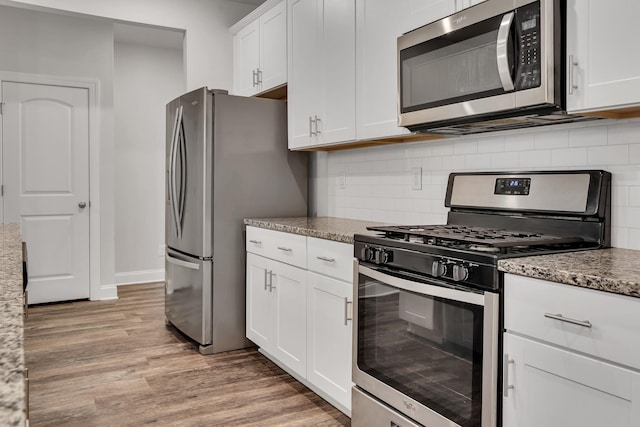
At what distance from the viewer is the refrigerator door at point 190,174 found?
329 centimetres

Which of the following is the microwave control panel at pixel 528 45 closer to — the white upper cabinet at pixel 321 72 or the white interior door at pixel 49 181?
the white upper cabinet at pixel 321 72

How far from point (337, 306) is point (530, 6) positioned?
1419 mm

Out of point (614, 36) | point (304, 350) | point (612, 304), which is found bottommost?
point (304, 350)

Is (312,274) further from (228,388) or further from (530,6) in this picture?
(530,6)

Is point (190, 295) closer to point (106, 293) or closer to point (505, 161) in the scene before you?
point (106, 293)

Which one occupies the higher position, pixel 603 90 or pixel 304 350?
pixel 603 90

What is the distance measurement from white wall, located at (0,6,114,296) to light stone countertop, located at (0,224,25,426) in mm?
3620

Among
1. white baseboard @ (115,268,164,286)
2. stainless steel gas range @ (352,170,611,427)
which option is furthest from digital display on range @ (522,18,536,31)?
white baseboard @ (115,268,164,286)

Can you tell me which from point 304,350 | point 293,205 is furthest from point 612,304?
point 293,205

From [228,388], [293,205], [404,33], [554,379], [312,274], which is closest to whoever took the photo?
[554,379]

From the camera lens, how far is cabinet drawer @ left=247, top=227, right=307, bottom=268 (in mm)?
2689

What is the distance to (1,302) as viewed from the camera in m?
1.00

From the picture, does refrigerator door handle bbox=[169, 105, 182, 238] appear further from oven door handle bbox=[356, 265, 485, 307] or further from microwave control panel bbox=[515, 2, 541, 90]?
microwave control panel bbox=[515, 2, 541, 90]

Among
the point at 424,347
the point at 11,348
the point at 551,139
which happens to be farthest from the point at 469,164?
the point at 11,348
